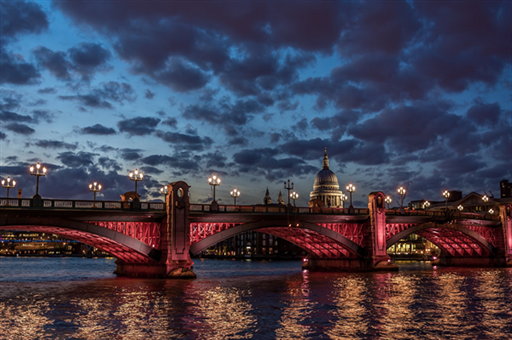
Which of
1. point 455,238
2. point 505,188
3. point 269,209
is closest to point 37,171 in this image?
point 269,209

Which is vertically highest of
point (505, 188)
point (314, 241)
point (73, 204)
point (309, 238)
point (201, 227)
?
point (505, 188)

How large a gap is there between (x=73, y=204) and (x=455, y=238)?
243 feet

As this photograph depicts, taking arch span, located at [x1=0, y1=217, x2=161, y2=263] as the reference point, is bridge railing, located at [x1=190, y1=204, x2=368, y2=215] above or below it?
above

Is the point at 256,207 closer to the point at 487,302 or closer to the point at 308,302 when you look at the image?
the point at 308,302

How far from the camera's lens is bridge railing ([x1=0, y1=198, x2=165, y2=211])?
5372cm

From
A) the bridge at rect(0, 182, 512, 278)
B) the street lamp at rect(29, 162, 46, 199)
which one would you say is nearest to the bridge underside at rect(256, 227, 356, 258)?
the bridge at rect(0, 182, 512, 278)

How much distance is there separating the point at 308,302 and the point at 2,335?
2249 cm

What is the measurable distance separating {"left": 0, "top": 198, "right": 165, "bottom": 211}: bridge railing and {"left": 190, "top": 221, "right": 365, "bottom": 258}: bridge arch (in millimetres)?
7241

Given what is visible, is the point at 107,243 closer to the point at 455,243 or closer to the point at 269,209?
the point at 269,209

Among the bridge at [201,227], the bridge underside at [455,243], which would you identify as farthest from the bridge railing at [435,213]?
the bridge underside at [455,243]

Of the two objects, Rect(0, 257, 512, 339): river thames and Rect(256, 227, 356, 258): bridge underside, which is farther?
Rect(256, 227, 356, 258): bridge underside

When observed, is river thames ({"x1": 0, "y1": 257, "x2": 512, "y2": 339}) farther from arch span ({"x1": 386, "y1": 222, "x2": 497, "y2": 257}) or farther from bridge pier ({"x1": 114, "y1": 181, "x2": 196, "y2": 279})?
arch span ({"x1": 386, "y1": 222, "x2": 497, "y2": 257})

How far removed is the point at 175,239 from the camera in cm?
6131

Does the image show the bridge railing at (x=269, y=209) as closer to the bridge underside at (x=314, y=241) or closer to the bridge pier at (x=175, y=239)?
the bridge underside at (x=314, y=241)
